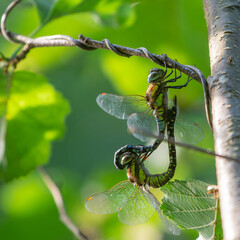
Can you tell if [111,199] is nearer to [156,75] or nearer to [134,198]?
[134,198]

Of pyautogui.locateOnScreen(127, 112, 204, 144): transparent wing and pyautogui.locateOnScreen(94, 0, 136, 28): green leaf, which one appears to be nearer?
pyautogui.locateOnScreen(127, 112, 204, 144): transparent wing

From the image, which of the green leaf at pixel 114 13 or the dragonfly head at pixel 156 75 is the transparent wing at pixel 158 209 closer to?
the dragonfly head at pixel 156 75

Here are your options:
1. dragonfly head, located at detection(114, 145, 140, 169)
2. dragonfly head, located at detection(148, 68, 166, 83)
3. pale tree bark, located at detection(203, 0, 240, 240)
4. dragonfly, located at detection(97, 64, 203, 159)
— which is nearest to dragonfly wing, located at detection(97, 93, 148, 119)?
dragonfly, located at detection(97, 64, 203, 159)

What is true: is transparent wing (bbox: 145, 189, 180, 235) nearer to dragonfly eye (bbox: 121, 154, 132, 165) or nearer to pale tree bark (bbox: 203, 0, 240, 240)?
dragonfly eye (bbox: 121, 154, 132, 165)

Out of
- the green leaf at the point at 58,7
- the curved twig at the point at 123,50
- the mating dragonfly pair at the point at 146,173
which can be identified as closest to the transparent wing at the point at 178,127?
the mating dragonfly pair at the point at 146,173

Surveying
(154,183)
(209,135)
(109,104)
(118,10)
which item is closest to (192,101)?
(209,135)
